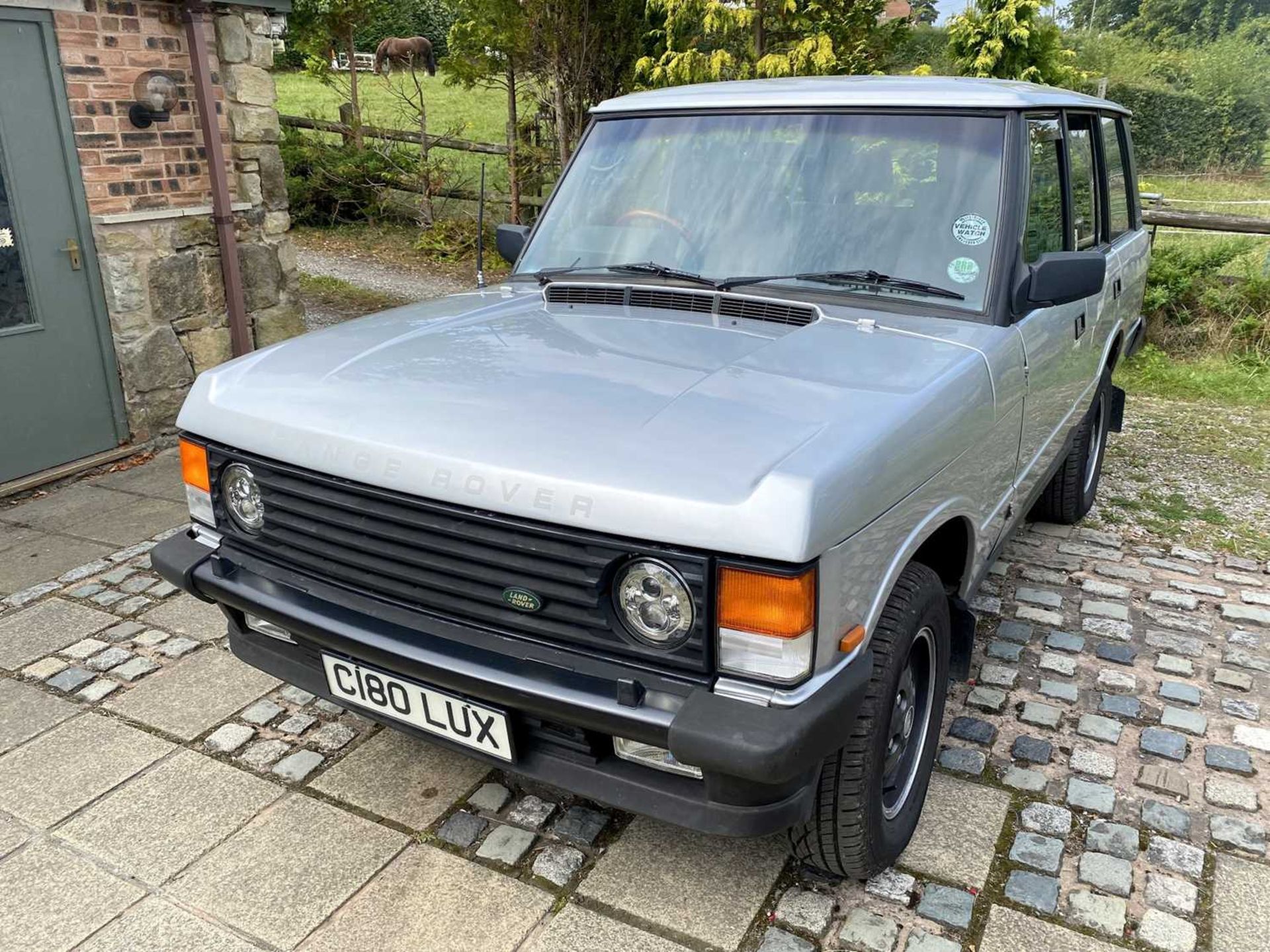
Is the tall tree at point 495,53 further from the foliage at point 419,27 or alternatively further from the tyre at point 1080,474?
the foliage at point 419,27

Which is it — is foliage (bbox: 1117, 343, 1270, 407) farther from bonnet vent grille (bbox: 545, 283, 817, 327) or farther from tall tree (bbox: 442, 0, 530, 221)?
tall tree (bbox: 442, 0, 530, 221)

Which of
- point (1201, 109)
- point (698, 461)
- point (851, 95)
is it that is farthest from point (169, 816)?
point (1201, 109)

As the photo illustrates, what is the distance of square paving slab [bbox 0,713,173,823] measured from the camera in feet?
9.64

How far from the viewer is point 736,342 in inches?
109

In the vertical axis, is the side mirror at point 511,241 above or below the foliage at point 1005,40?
below

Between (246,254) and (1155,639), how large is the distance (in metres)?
5.72

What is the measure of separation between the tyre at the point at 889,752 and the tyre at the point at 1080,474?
86.4 inches

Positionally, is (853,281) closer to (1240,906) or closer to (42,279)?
(1240,906)

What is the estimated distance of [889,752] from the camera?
8.49 ft

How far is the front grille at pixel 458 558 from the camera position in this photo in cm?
208

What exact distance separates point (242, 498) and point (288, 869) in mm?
1009

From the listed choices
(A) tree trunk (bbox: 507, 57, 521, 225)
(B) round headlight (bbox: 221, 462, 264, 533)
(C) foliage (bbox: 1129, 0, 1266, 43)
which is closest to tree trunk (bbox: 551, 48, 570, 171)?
(A) tree trunk (bbox: 507, 57, 521, 225)

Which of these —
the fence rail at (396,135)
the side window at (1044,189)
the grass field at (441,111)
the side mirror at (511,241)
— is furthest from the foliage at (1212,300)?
the fence rail at (396,135)

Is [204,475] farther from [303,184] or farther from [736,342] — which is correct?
[303,184]
